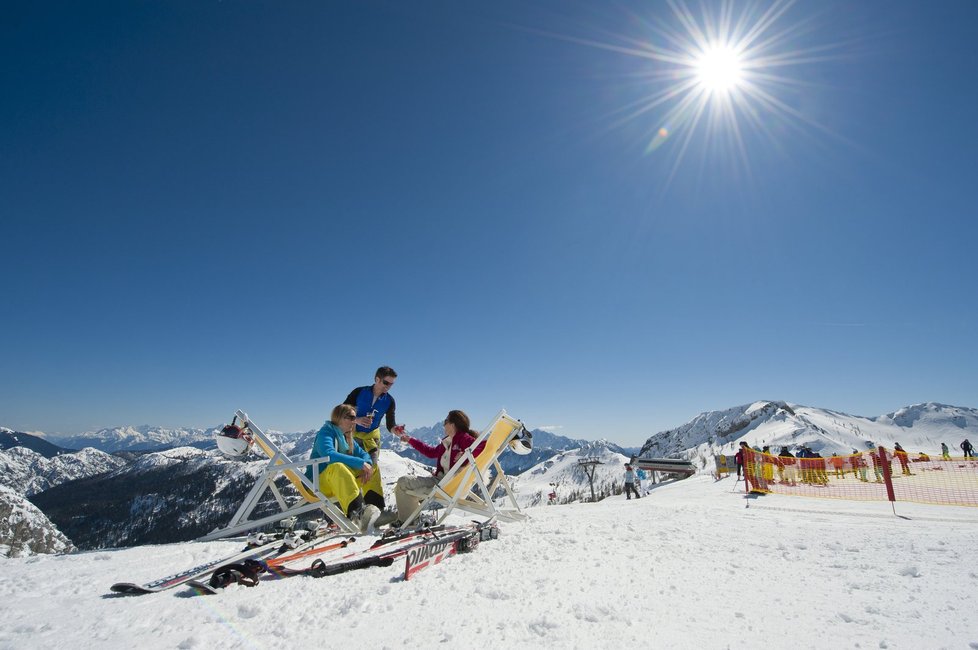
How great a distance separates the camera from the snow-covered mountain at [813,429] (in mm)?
91988

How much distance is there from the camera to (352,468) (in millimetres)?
6203

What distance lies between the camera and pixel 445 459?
23.0ft

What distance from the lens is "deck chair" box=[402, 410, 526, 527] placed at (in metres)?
6.29

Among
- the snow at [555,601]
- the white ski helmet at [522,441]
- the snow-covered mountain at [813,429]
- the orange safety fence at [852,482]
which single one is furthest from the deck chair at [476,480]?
the snow-covered mountain at [813,429]

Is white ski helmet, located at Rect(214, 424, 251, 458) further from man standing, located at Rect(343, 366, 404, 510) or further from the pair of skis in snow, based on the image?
the pair of skis in snow

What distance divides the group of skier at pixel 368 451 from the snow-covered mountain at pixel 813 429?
85321mm

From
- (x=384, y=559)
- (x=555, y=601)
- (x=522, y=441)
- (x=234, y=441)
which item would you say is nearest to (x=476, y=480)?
(x=522, y=441)

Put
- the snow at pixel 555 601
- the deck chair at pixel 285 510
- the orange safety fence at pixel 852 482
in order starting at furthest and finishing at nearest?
1. the orange safety fence at pixel 852 482
2. the deck chair at pixel 285 510
3. the snow at pixel 555 601

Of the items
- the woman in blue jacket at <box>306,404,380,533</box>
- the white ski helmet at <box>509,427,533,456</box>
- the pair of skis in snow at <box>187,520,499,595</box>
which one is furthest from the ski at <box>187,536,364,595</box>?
the white ski helmet at <box>509,427,533,456</box>

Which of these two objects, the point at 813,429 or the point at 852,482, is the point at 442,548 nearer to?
the point at 852,482

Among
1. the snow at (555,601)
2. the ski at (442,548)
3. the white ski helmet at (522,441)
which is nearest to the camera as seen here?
the snow at (555,601)

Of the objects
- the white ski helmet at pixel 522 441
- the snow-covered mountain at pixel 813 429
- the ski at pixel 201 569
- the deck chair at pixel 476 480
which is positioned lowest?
the ski at pixel 201 569

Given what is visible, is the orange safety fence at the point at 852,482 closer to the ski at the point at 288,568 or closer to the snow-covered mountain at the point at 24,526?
the ski at the point at 288,568

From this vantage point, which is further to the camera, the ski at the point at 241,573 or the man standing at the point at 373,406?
the man standing at the point at 373,406
